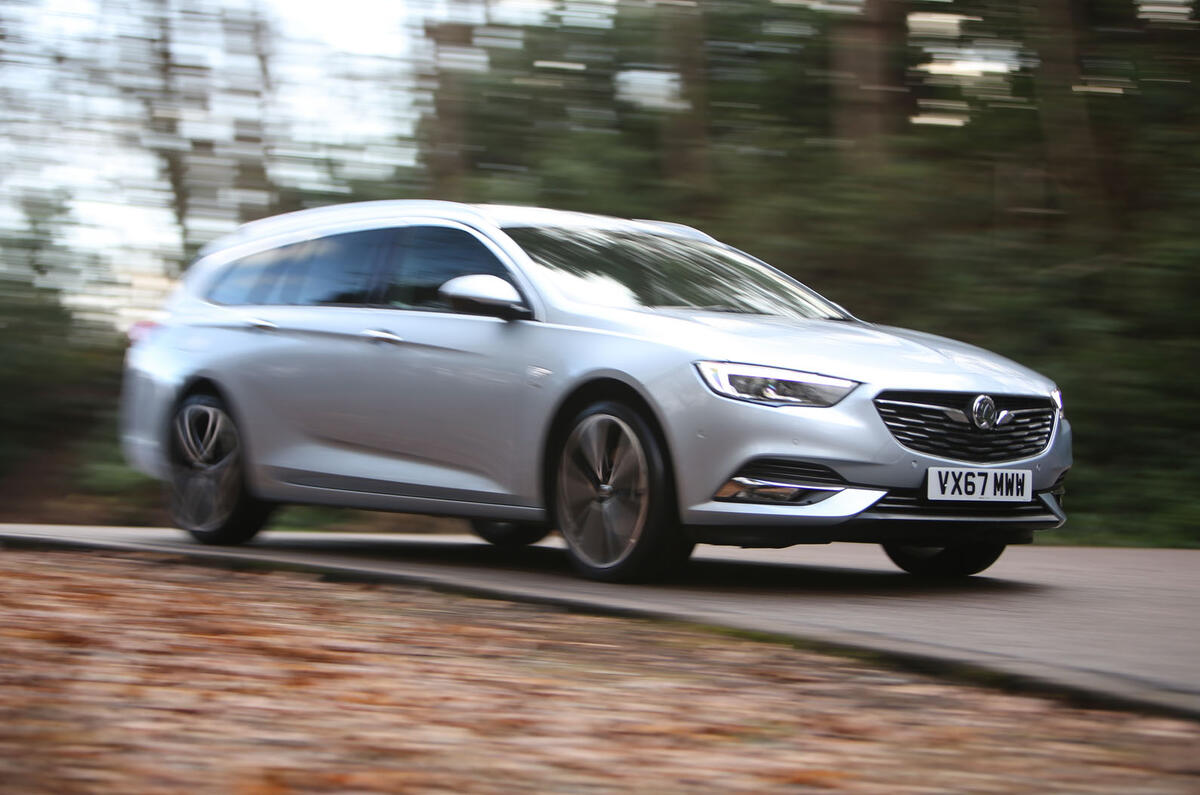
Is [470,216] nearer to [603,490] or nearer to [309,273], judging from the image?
[309,273]

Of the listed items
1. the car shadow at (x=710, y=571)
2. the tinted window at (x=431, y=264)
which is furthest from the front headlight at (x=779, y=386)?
the tinted window at (x=431, y=264)

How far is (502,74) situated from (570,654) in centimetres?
1282

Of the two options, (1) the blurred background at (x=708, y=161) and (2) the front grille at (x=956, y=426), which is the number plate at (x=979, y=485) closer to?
(2) the front grille at (x=956, y=426)

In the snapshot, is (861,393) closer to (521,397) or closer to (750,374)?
(750,374)

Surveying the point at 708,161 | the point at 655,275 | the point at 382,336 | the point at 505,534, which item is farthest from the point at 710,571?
the point at 708,161

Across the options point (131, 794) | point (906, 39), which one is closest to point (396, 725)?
point (131, 794)

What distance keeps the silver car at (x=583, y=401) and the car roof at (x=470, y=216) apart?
0.07 ft

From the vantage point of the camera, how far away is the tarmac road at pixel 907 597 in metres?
4.66

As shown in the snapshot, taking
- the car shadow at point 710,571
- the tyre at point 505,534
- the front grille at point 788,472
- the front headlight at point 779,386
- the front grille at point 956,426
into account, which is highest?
the front headlight at point 779,386

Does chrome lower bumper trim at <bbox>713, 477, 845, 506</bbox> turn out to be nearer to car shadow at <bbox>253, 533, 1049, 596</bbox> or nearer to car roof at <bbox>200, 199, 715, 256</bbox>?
car shadow at <bbox>253, 533, 1049, 596</bbox>

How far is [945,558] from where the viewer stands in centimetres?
764

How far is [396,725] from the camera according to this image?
3811 mm

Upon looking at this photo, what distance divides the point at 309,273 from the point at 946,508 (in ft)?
12.6

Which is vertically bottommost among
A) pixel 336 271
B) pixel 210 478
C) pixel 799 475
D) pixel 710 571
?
pixel 710 571
